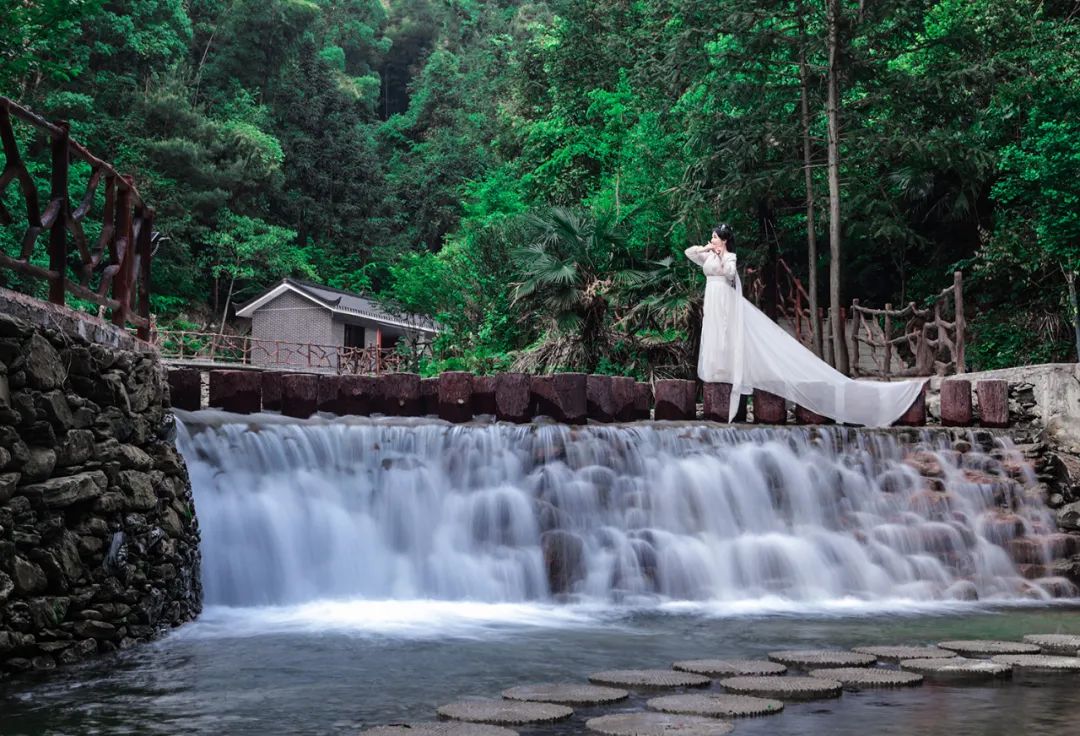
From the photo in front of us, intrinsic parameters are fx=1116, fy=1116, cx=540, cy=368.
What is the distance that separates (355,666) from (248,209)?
42302mm

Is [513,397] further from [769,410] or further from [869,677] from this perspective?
[869,677]

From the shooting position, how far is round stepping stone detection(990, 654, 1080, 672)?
6000 mm

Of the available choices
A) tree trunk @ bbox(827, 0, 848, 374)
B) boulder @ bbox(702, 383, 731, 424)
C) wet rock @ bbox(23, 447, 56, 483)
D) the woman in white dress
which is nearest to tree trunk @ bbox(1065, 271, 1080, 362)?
tree trunk @ bbox(827, 0, 848, 374)

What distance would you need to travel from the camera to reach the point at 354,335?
148ft

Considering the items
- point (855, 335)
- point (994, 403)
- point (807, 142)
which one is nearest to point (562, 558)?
point (994, 403)

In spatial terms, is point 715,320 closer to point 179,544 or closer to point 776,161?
point 179,544

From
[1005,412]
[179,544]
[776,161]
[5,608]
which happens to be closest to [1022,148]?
[776,161]

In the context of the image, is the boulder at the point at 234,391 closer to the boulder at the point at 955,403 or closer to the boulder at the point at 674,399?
the boulder at the point at 674,399

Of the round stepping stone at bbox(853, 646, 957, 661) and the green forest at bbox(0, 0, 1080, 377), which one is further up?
the green forest at bbox(0, 0, 1080, 377)

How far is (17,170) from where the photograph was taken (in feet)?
22.2

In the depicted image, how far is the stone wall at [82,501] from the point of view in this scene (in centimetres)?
597

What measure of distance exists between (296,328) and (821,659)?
39.2 m

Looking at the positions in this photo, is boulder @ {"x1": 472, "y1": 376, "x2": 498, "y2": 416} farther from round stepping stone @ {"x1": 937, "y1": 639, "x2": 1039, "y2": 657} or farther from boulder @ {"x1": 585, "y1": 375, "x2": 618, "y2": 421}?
round stepping stone @ {"x1": 937, "y1": 639, "x2": 1039, "y2": 657}

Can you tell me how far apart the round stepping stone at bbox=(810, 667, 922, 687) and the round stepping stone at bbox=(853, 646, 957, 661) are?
0.52m
